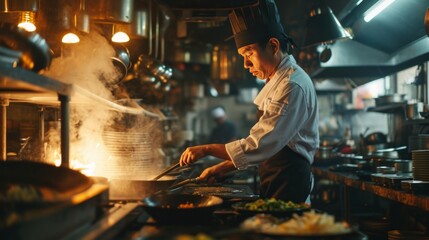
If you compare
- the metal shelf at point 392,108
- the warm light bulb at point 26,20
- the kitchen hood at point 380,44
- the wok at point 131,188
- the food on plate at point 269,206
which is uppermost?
the kitchen hood at point 380,44

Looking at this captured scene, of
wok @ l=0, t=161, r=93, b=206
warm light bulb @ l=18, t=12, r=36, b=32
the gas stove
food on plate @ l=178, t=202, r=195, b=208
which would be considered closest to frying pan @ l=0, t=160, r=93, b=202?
wok @ l=0, t=161, r=93, b=206

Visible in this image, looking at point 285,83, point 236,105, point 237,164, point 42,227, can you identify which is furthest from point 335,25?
point 236,105

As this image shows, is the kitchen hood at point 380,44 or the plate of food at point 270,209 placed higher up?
the kitchen hood at point 380,44

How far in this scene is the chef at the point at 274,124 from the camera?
344cm

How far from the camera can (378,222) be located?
587cm

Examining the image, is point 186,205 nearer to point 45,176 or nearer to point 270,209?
point 270,209

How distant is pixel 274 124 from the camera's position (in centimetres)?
345

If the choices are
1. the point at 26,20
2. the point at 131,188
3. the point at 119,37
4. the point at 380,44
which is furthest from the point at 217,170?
the point at 380,44

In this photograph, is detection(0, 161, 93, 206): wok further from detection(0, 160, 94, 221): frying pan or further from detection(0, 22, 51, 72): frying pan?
detection(0, 22, 51, 72): frying pan

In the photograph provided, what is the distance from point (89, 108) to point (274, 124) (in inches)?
77.4

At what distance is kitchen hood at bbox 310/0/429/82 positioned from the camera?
6.02m

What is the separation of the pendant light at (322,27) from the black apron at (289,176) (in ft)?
8.81

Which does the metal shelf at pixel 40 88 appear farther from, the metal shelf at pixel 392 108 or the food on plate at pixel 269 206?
the metal shelf at pixel 392 108

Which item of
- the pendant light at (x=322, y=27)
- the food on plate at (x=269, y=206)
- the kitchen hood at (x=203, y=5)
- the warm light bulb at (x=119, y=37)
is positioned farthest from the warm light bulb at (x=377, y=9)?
the food on plate at (x=269, y=206)
